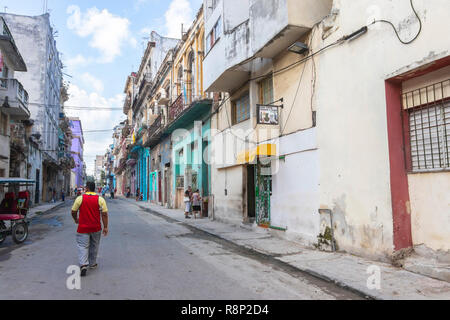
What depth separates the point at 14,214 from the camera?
9.28 m

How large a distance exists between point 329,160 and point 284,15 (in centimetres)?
395

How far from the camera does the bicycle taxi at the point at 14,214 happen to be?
8.95 m

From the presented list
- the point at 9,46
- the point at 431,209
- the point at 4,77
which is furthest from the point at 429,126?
the point at 4,77

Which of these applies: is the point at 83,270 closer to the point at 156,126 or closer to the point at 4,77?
the point at 4,77

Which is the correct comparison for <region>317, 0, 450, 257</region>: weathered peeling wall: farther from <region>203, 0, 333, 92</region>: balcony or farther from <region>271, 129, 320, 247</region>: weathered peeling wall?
<region>203, 0, 333, 92</region>: balcony

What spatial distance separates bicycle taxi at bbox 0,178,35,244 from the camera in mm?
8945

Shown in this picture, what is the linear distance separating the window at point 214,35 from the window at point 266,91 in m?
2.63

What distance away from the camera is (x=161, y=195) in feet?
94.9

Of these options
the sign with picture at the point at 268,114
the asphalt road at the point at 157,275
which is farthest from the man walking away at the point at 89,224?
the sign with picture at the point at 268,114

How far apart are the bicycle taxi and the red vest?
4.04 meters

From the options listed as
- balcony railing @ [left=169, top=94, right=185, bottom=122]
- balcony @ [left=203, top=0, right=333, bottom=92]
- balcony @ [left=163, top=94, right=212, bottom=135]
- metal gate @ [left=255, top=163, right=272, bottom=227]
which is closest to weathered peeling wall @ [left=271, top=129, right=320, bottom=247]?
metal gate @ [left=255, top=163, right=272, bottom=227]

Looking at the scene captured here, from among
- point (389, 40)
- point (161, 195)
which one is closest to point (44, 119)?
point (161, 195)

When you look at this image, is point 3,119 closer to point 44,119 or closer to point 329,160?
point 44,119

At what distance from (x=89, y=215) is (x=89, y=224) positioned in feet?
0.52
